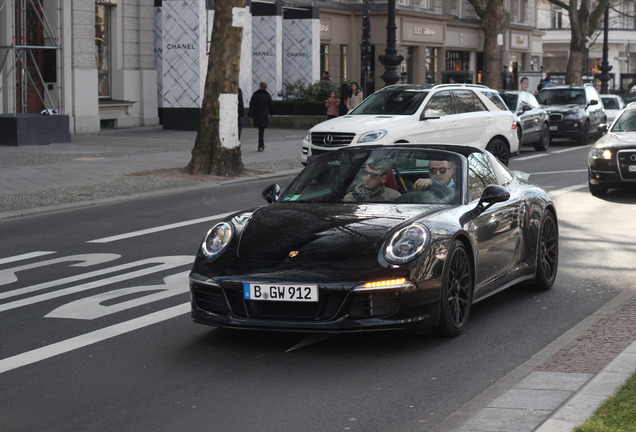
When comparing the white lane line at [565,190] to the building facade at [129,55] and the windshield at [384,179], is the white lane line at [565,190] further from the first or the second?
the building facade at [129,55]

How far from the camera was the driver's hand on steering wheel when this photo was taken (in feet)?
27.2

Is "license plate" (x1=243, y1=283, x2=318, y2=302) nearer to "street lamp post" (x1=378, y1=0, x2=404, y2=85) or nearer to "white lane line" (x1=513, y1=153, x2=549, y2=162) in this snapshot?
"white lane line" (x1=513, y1=153, x2=549, y2=162)

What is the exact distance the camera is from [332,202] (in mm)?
8188

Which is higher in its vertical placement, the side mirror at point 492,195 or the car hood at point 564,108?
the car hood at point 564,108

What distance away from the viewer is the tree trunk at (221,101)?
2128 centimetres

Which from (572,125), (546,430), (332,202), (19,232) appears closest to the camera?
(546,430)

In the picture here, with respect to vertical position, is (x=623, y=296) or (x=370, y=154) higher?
(x=370, y=154)

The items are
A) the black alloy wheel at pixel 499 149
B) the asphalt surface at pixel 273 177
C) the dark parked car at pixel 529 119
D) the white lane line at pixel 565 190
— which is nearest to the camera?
the asphalt surface at pixel 273 177

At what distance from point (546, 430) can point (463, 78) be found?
4119 centimetres

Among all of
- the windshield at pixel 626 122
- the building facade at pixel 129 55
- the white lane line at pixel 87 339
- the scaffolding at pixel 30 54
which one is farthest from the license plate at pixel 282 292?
the scaffolding at pixel 30 54

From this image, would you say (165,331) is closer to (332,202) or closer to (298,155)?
(332,202)

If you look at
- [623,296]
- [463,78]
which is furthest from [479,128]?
[463,78]

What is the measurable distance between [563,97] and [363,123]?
570 inches

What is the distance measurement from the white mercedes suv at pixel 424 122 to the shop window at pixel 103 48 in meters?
15.7
